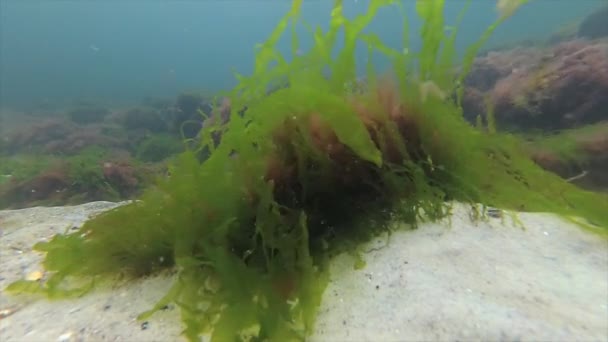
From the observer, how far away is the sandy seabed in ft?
5.09

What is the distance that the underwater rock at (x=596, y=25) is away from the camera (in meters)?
17.5

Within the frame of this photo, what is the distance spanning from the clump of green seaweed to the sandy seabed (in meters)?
0.12

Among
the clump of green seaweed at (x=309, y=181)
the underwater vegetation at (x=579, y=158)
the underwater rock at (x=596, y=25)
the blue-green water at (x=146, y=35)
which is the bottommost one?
the underwater vegetation at (x=579, y=158)

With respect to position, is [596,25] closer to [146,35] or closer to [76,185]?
[76,185]

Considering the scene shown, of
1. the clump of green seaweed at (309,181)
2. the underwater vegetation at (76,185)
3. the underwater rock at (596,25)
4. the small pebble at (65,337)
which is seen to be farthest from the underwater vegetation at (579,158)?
the underwater rock at (596,25)

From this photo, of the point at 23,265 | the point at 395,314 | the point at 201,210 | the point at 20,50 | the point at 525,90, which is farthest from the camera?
Result: the point at 20,50

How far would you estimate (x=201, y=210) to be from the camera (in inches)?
82.5

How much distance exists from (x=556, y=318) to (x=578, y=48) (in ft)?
23.2

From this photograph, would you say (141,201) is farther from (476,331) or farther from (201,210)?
(476,331)

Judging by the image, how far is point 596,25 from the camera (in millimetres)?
18266

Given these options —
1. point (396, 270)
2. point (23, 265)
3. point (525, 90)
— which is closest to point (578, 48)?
point (525, 90)

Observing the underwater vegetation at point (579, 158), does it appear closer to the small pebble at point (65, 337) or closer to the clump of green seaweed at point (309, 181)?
the clump of green seaweed at point (309, 181)

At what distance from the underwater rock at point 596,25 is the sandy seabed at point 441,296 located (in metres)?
20.0

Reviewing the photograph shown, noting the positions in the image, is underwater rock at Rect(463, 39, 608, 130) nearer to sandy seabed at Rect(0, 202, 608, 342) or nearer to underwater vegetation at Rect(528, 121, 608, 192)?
underwater vegetation at Rect(528, 121, 608, 192)
